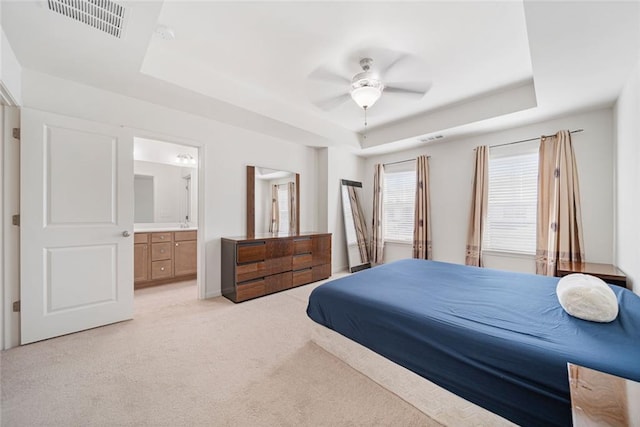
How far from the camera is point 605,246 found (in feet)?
10.2

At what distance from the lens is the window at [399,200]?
5027mm

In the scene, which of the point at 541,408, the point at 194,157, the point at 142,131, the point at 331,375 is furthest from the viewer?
the point at 194,157

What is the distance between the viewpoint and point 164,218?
4.85 m

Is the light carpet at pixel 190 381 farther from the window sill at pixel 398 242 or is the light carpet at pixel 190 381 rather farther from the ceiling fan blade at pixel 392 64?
the window sill at pixel 398 242

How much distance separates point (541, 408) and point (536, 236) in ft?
10.7

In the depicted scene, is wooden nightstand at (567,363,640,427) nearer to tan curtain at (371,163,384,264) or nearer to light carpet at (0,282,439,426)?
light carpet at (0,282,439,426)

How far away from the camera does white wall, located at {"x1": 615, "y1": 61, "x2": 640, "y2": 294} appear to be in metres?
2.16

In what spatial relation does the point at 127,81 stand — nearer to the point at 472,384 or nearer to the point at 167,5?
the point at 167,5

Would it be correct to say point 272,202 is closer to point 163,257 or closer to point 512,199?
point 163,257

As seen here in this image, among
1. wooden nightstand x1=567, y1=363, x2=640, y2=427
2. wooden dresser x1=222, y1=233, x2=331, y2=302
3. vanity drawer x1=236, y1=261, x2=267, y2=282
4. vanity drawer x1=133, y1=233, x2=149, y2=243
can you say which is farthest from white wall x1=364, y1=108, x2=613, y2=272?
vanity drawer x1=133, y1=233, x2=149, y2=243

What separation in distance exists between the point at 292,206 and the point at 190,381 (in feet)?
10.3

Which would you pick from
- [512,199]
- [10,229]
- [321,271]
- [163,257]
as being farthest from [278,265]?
[512,199]

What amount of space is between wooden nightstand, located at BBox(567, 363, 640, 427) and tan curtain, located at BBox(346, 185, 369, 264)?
450 centimetres

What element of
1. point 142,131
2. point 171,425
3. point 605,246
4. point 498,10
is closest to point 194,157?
point 142,131
